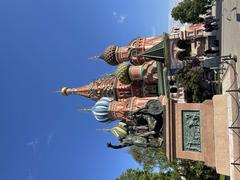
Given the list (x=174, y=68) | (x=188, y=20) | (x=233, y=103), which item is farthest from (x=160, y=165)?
(x=233, y=103)

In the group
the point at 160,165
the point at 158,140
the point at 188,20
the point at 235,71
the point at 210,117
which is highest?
the point at 188,20

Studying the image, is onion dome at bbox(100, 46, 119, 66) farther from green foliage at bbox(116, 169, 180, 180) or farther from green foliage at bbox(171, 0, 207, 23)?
green foliage at bbox(116, 169, 180, 180)

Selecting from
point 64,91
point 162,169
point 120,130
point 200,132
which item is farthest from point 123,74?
point 200,132

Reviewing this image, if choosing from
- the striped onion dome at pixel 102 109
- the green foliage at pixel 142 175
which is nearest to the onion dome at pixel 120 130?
the green foliage at pixel 142 175

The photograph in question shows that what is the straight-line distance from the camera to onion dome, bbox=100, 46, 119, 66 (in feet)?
145

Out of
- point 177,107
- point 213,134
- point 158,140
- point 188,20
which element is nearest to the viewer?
point 213,134

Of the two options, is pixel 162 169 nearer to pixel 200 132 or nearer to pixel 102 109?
pixel 102 109

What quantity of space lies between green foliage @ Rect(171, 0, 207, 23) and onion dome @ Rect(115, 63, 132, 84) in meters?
10.8

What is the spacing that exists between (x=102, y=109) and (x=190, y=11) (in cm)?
1593

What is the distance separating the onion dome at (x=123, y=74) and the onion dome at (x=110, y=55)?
7.99ft

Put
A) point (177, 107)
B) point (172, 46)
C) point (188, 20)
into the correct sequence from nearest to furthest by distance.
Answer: point (177, 107), point (172, 46), point (188, 20)

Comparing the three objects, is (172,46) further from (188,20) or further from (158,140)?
(158,140)

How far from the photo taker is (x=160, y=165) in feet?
125

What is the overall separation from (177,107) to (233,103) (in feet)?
9.58
